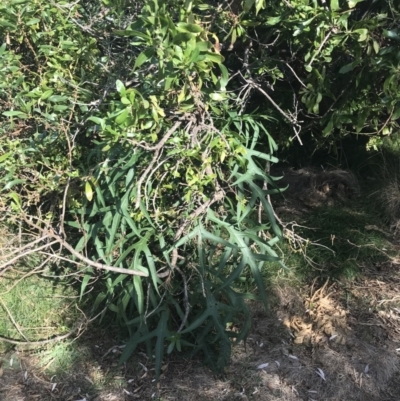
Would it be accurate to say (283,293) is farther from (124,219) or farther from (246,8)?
(246,8)

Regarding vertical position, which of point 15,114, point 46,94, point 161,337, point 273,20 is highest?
point 273,20

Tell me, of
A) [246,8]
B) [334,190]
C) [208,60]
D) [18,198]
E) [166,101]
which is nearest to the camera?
[208,60]

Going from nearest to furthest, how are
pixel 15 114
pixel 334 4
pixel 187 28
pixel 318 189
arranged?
pixel 187 28 → pixel 334 4 → pixel 15 114 → pixel 318 189

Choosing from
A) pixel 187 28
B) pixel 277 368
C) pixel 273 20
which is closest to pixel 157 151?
pixel 187 28

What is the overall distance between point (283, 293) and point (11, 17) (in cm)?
239

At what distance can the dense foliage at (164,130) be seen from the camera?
2.40 m

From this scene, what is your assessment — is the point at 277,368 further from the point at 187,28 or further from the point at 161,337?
the point at 187,28

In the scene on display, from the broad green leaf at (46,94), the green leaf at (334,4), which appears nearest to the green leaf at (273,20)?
the green leaf at (334,4)

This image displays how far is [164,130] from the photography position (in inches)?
100

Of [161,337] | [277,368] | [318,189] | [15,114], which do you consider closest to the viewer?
[161,337]

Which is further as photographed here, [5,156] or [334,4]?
[5,156]

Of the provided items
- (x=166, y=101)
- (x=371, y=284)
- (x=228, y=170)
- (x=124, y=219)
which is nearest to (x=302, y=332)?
(x=371, y=284)

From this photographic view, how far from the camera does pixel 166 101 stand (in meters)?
2.41

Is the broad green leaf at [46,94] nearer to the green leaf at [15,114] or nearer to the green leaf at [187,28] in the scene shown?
the green leaf at [15,114]
